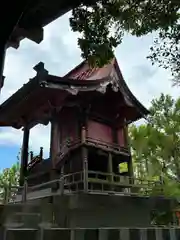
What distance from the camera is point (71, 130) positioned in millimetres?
10359

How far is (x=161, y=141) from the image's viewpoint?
1548cm

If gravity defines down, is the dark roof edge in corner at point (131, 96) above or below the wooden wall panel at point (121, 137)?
above

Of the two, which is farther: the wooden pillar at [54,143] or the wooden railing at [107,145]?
the wooden railing at [107,145]

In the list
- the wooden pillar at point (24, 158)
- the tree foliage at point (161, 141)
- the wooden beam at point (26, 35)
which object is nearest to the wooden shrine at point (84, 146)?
the wooden pillar at point (24, 158)

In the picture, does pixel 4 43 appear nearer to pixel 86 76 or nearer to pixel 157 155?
pixel 86 76

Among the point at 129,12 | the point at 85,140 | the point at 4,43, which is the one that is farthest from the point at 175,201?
the point at 4,43

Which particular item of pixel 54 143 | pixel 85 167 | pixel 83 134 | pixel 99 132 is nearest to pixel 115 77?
pixel 99 132

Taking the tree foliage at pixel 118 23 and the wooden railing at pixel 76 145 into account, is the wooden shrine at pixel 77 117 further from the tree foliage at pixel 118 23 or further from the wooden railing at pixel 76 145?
the tree foliage at pixel 118 23

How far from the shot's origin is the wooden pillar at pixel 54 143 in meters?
9.69

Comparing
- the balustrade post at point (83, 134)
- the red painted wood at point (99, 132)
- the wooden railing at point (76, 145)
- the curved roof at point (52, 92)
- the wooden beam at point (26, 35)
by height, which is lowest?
the wooden beam at point (26, 35)

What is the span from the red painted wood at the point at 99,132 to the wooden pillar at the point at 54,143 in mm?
1319

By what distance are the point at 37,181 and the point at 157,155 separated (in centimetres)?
819

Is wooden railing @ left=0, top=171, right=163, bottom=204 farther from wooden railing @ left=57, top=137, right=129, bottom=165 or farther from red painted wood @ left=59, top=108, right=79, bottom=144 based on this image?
red painted wood @ left=59, top=108, right=79, bottom=144

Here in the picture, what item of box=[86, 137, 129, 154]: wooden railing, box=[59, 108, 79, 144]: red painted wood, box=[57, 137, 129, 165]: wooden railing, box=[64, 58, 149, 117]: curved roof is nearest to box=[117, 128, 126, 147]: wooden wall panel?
box=[86, 137, 129, 154]: wooden railing
